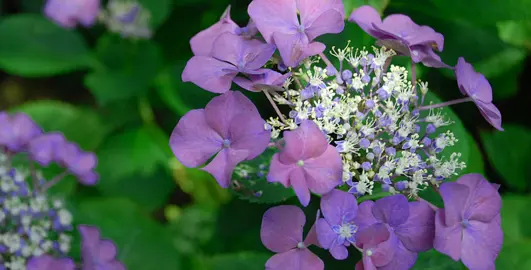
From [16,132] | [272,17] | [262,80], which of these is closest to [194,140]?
[262,80]

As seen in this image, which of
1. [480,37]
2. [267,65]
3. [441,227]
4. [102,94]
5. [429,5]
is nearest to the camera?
[441,227]

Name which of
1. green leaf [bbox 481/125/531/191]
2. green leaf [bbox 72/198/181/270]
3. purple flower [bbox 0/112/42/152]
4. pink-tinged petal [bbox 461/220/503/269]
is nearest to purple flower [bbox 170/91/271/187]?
pink-tinged petal [bbox 461/220/503/269]

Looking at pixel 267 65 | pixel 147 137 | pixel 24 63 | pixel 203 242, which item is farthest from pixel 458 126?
pixel 24 63

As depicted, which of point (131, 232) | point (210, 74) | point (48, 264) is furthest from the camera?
point (131, 232)

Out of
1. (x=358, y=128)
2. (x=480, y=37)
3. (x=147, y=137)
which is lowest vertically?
(x=147, y=137)

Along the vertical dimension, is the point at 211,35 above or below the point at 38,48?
above

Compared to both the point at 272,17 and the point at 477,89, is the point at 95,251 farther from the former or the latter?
the point at 477,89

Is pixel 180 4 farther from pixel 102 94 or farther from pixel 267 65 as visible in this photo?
pixel 267 65
